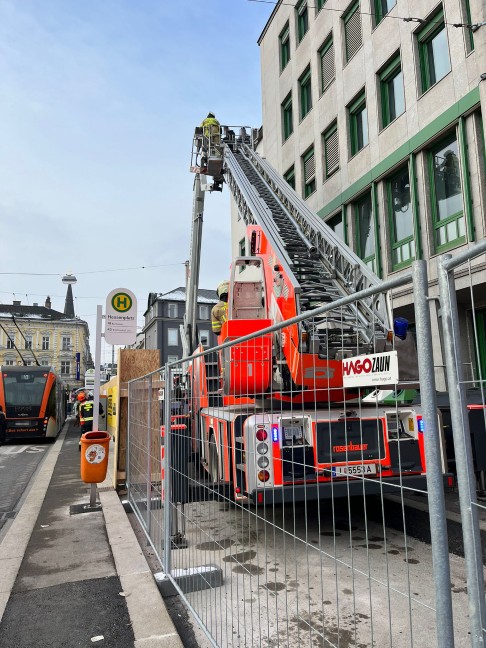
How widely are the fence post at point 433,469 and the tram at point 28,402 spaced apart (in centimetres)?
2051

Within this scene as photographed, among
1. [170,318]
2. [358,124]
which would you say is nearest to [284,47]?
[358,124]

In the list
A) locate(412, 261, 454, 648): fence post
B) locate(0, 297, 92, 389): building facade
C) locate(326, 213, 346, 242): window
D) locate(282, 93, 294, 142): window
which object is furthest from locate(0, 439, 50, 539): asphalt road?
locate(0, 297, 92, 389): building facade

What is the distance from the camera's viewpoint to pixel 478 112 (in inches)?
385

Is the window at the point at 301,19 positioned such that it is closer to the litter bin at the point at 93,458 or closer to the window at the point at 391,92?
the window at the point at 391,92

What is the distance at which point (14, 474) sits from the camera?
1155 cm

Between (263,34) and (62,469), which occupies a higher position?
(263,34)

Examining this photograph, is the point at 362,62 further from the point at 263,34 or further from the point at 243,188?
the point at 263,34

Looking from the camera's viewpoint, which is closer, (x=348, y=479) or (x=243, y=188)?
(x=348, y=479)

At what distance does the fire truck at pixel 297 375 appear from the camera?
7.15 ft

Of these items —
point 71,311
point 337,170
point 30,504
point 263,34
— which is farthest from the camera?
point 71,311

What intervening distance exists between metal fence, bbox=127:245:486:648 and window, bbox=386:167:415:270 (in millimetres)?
7536

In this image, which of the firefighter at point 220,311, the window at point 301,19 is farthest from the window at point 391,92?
the firefighter at point 220,311

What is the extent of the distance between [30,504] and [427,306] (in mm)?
7617

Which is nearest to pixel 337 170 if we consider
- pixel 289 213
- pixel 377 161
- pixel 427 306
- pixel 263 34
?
pixel 377 161
